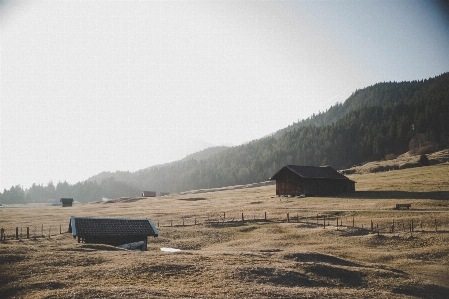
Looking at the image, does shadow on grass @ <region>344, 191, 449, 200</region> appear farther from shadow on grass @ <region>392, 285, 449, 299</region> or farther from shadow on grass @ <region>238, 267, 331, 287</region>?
shadow on grass @ <region>238, 267, 331, 287</region>

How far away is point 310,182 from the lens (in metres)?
76.7

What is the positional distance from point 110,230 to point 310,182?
54262mm

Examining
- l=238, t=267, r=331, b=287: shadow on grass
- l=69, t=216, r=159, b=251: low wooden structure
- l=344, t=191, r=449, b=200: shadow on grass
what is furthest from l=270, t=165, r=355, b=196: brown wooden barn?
l=238, t=267, r=331, b=287: shadow on grass

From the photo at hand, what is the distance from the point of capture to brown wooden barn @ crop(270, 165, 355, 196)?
7625cm

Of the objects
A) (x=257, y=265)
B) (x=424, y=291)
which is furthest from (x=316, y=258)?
(x=424, y=291)

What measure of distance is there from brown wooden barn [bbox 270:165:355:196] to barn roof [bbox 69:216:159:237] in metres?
47.7

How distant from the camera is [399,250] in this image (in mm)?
30234

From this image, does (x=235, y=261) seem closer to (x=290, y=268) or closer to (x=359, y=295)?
(x=290, y=268)

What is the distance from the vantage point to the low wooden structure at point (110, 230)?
32.2m

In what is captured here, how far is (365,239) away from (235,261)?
18165mm

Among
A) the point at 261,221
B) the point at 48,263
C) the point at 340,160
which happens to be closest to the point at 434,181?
the point at 261,221

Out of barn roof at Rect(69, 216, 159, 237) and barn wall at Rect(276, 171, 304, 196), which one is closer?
barn roof at Rect(69, 216, 159, 237)

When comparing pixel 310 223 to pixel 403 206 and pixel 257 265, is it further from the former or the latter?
pixel 257 265

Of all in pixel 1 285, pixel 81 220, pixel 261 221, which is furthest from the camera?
pixel 261 221
